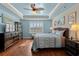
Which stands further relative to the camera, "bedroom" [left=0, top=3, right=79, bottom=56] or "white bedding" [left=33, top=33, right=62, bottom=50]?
"white bedding" [left=33, top=33, right=62, bottom=50]

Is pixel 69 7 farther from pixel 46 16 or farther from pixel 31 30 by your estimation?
pixel 31 30

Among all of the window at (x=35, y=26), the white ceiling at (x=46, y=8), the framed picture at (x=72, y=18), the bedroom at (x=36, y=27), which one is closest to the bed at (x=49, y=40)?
the bedroom at (x=36, y=27)

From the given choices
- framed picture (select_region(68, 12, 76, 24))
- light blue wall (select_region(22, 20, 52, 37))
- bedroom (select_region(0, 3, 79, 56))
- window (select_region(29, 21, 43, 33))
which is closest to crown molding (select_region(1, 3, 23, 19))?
bedroom (select_region(0, 3, 79, 56))

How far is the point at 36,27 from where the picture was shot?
5.15 meters

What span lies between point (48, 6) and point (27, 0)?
3.49 meters

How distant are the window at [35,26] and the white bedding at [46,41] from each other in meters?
0.16

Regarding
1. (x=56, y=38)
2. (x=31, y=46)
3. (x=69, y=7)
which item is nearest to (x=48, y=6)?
(x=69, y=7)

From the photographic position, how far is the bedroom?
493 centimetres

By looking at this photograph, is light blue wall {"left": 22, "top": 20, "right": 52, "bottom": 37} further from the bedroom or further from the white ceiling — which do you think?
the white ceiling

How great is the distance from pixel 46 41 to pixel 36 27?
621 millimetres

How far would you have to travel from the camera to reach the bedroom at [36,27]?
493cm

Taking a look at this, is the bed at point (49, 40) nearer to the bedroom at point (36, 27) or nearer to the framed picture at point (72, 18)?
the bedroom at point (36, 27)

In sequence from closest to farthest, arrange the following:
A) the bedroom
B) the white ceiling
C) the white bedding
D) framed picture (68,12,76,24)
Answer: framed picture (68,12,76,24) → the bedroom → the white ceiling → the white bedding

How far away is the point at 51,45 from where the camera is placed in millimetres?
5242
